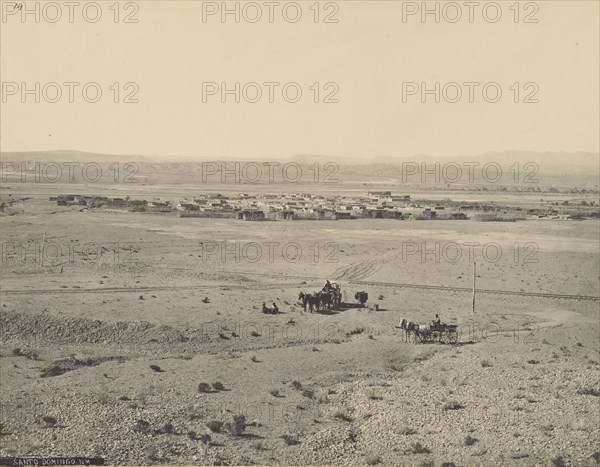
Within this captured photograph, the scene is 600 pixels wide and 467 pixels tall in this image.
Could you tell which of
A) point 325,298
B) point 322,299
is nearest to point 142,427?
point 322,299

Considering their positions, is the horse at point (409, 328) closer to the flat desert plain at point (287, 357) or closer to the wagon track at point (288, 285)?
the flat desert plain at point (287, 357)

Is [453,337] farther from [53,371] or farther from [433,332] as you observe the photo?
[53,371]

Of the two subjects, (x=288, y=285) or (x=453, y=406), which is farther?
(x=288, y=285)

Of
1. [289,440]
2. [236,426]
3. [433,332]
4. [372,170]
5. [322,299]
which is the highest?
[372,170]

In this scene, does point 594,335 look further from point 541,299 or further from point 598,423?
point 598,423

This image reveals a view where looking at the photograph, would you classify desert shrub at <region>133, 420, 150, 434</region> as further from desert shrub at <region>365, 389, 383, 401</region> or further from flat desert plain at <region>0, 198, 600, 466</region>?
desert shrub at <region>365, 389, 383, 401</region>

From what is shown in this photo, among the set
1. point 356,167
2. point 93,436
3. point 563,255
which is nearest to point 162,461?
point 93,436

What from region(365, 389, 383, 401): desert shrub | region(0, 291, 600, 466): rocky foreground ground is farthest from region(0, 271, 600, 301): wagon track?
region(365, 389, 383, 401): desert shrub

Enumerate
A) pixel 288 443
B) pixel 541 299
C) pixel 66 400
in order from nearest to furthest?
pixel 288 443 → pixel 66 400 → pixel 541 299
